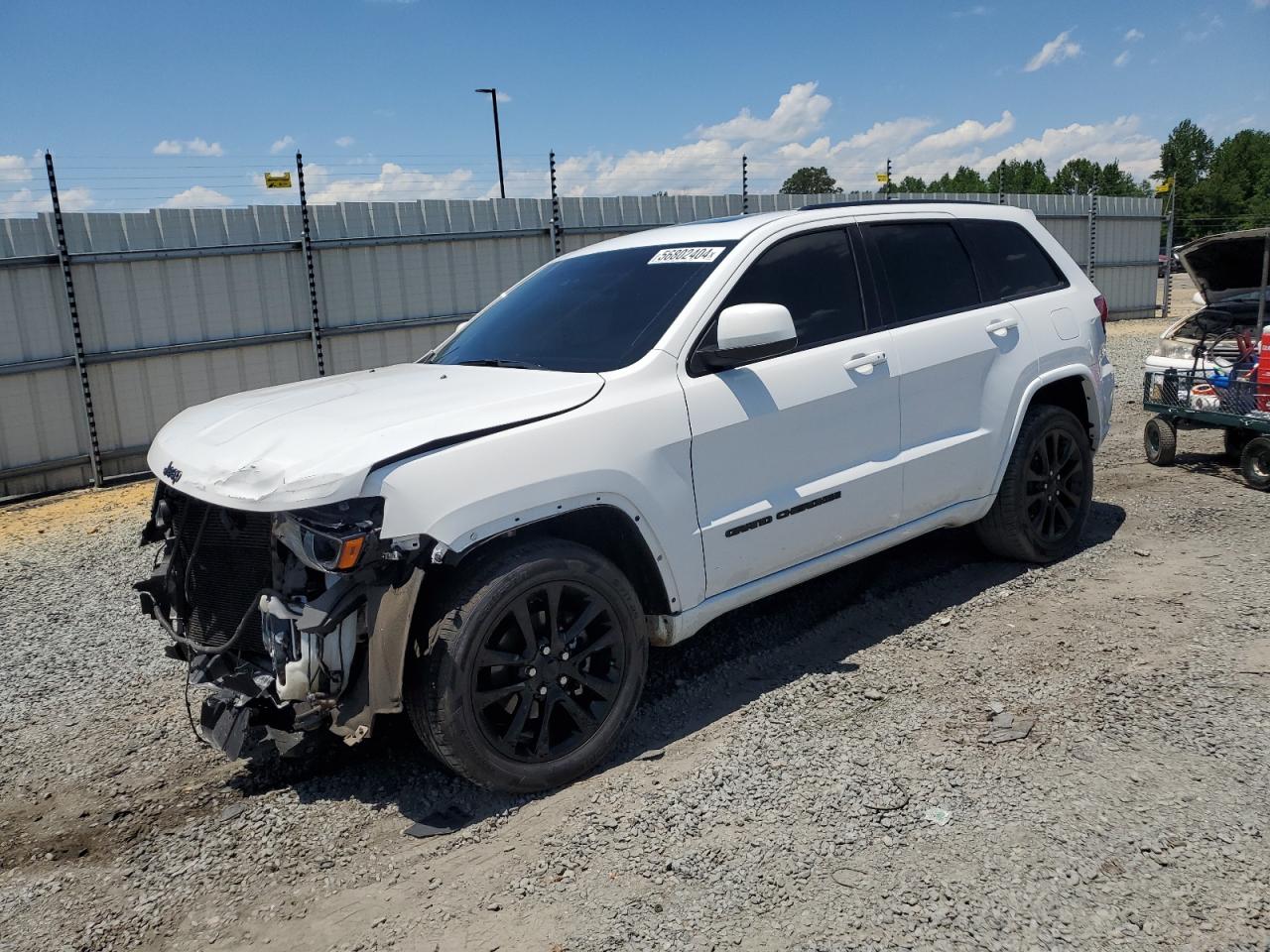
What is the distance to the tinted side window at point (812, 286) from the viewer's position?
4.32 metres

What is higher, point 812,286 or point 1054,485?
point 812,286

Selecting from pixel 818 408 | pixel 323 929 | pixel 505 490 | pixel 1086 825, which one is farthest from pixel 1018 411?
→ pixel 323 929

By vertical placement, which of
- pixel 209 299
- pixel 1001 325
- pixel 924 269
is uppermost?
A: pixel 209 299

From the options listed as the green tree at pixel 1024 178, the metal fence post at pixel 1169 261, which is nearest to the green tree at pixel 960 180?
the green tree at pixel 1024 178

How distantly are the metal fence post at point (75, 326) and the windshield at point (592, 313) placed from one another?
268 inches

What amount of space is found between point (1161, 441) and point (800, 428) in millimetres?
5398

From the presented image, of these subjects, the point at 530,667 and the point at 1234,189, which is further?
the point at 1234,189

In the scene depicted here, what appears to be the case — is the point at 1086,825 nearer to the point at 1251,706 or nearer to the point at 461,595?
Result: the point at 1251,706

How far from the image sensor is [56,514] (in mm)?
9219

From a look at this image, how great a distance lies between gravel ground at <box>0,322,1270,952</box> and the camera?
283 centimetres

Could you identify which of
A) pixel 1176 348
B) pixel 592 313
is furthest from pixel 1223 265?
pixel 592 313

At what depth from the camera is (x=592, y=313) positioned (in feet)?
14.4

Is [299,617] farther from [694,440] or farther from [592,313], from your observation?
[592,313]

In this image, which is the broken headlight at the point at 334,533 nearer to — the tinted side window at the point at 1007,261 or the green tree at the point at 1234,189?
the tinted side window at the point at 1007,261
